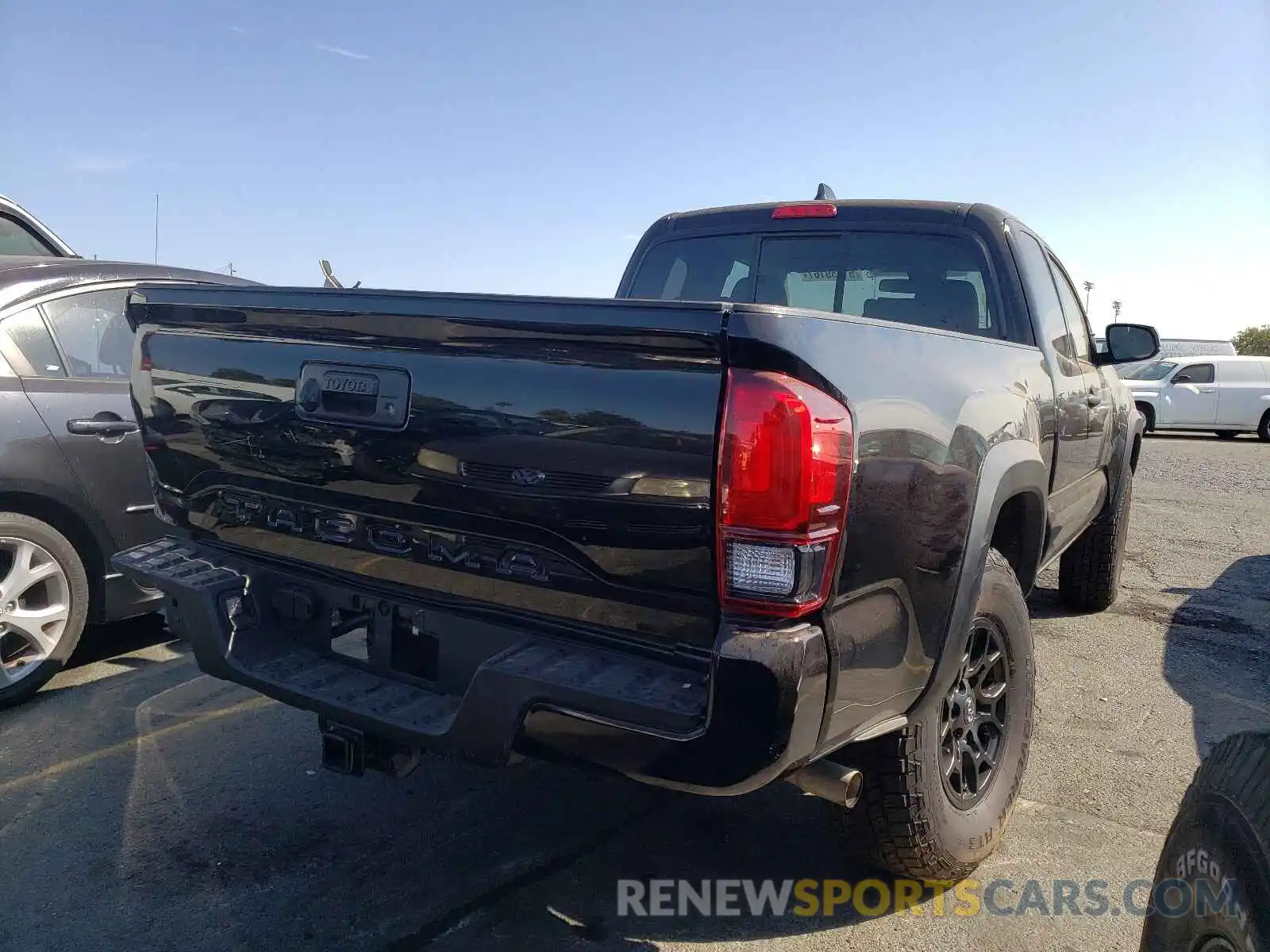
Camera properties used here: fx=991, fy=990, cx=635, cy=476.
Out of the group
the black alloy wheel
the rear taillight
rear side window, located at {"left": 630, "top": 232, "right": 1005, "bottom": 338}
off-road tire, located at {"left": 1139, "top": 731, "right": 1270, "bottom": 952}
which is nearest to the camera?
off-road tire, located at {"left": 1139, "top": 731, "right": 1270, "bottom": 952}

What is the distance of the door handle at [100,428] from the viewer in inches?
161

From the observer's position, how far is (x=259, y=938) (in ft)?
8.28

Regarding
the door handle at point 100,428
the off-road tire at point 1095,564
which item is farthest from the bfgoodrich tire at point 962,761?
the door handle at point 100,428

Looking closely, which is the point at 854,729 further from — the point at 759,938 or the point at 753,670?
the point at 759,938

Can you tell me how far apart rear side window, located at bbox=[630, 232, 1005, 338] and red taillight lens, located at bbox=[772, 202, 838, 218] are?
84mm

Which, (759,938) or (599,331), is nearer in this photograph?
(599,331)

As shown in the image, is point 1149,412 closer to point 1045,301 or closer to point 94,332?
point 1045,301

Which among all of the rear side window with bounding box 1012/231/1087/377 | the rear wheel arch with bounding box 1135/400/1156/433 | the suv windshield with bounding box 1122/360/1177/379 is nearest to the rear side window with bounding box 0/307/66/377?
the rear side window with bounding box 1012/231/1087/377

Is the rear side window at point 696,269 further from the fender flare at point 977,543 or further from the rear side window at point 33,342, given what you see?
the rear side window at point 33,342

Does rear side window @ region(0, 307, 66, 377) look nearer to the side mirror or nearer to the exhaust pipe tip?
the exhaust pipe tip

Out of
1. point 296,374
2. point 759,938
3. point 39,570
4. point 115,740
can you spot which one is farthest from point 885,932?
point 39,570

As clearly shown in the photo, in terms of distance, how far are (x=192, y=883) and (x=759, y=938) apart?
157 centimetres

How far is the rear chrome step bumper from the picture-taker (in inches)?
75.7

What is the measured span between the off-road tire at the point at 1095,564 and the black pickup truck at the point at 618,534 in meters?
2.56
